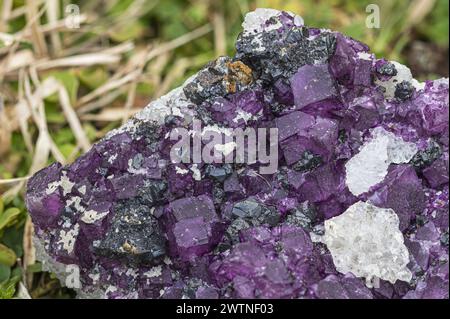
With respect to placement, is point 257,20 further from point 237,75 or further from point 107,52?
point 107,52

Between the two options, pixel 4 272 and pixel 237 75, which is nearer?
pixel 237 75

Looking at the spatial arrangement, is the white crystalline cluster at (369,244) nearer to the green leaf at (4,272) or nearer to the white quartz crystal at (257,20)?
the white quartz crystal at (257,20)

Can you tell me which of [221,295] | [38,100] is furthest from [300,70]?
[38,100]

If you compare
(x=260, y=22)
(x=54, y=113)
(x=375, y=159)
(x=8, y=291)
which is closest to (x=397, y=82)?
(x=375, y=159)

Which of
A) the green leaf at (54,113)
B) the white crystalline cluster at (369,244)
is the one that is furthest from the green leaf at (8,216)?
the white crystalline cluster at (369,244)

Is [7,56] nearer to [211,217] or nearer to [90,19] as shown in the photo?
[90,19]

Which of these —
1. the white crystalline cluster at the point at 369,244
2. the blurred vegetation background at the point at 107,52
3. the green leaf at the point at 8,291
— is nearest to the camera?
the white crystalline cluster at the point at 369,244

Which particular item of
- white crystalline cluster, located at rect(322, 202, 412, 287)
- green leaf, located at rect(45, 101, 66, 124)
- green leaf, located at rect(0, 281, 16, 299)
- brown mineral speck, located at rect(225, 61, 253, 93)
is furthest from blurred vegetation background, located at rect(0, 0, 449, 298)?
white crystalline cluster, located at rect(322, 202, 412, 287)
